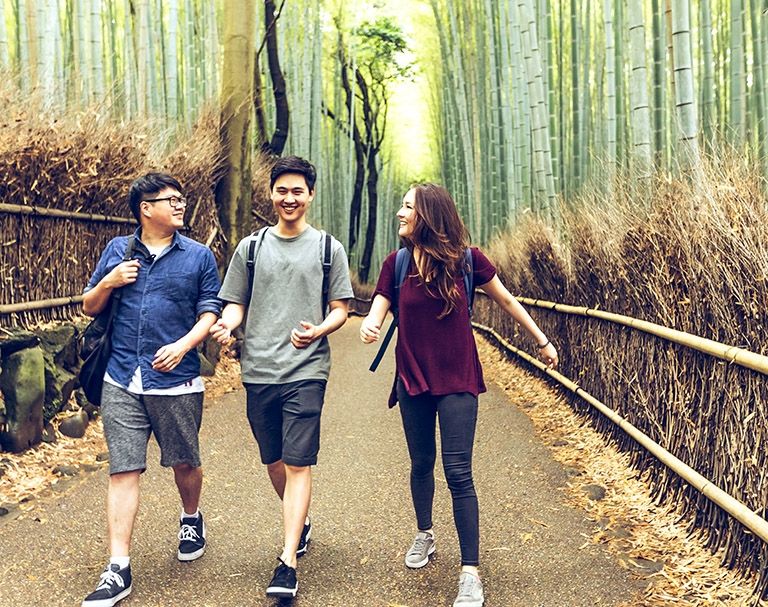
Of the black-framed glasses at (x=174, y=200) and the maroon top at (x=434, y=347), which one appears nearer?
the maroon top at (x=434, y=347)

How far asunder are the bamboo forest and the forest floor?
0.02 metres

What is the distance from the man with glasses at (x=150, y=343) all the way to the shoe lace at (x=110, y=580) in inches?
1.0

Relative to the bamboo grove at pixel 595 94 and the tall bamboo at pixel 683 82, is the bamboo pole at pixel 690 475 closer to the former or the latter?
the bamboo grove at pixel 595 94

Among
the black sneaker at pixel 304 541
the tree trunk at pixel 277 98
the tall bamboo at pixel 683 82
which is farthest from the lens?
the tree trunk at pixel 277 98

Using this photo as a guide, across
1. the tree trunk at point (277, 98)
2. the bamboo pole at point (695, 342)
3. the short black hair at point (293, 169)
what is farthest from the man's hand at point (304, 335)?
the tree trunk at point (277, 98)

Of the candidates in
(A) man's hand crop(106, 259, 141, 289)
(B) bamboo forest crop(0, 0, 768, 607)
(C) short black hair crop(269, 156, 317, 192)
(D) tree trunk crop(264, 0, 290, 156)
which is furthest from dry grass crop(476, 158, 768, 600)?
(D) tree trunk crop(264, 0, 290, 156)

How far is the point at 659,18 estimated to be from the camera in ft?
18.0

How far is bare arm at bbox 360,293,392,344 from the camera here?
2.60 meters

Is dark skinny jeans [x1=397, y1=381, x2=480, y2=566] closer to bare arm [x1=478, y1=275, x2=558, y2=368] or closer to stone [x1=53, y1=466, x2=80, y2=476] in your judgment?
bare arm [x1=478, y1=275, x2=558, y2=368]

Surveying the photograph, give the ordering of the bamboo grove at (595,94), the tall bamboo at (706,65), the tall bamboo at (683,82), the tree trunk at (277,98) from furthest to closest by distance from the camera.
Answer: the tree trunk at (277,98) < the tall bamboo at (706,65) < the bamboo grove at (595,94) < the tall bamboo at (683,82)

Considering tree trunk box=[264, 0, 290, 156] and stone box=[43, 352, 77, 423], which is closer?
stone box=[43, 352, 77, 423]

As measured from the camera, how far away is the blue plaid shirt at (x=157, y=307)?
8.83ft

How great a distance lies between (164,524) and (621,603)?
6.17ft

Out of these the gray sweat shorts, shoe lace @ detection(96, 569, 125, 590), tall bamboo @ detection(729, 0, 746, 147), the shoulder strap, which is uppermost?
tall bamboo @ detection(729, 0, 746, 147)
